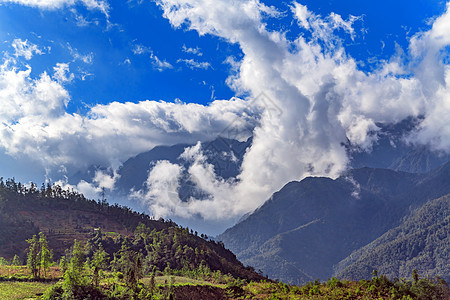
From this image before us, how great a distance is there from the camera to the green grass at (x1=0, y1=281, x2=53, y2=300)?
6319 centimetres

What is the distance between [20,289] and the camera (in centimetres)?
6938

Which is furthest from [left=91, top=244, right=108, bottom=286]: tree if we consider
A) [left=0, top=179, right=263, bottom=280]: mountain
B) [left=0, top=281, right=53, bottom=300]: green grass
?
[left=0, top=179, right=263, bottom=280]: mountain

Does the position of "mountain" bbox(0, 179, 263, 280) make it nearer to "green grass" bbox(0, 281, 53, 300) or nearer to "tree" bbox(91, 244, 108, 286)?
"tree" bbox(91, 244, 108, 286)

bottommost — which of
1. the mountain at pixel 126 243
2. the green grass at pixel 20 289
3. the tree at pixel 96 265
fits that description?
the green grass at pixel 20 289

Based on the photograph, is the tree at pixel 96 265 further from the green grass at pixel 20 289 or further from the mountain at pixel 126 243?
the mountain at pixel 126 243

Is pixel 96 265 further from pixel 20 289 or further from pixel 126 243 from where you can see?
pixel 126 243

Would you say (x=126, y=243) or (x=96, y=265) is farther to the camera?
(x=126, y=243)

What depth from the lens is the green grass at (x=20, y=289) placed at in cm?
6319

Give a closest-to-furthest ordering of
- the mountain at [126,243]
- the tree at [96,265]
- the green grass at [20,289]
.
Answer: the green grass at [20,289] < the tree at [96,265] < the mountain at [126,243]

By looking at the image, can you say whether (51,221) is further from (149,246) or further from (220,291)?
(220,291)

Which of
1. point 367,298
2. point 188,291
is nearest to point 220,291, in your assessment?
point 188,291

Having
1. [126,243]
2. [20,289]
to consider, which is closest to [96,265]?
[20,289]

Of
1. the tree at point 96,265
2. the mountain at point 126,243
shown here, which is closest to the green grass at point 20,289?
the tree at point 96,265

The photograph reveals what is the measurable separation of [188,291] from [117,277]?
1618 cm
